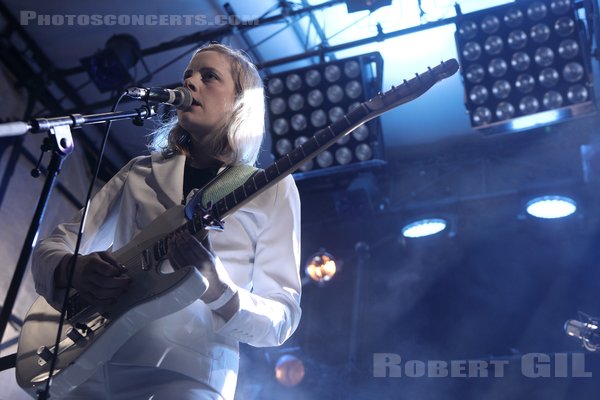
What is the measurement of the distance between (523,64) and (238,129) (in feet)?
10.3

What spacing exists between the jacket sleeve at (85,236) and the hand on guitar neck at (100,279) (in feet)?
0.49

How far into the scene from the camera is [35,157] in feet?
19.8

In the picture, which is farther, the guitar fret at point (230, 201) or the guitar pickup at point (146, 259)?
the guitar fret at point (230, 201)

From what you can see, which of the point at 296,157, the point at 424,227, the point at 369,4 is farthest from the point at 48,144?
the point at 424,227

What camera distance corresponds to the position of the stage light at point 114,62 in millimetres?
5379

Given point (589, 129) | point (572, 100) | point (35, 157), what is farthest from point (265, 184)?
point (589, 129)

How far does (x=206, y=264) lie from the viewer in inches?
73.7

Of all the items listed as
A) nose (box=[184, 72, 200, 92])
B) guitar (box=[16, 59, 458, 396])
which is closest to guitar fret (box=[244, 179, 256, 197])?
guitar (box=[16, 59, 458, 396])

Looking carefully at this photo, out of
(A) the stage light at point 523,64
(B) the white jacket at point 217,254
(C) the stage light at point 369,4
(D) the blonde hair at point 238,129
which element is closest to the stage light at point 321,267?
(A) the stage light at point 523,64

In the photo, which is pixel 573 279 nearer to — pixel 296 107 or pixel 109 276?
pixel 296 107

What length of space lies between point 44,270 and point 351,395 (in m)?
3.45

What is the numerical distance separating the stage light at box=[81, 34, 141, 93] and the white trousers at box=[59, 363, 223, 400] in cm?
382

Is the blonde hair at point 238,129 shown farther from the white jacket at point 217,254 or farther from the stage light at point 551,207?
the stage light at point 551,207

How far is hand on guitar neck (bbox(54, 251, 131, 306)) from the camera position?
78.9 inches
